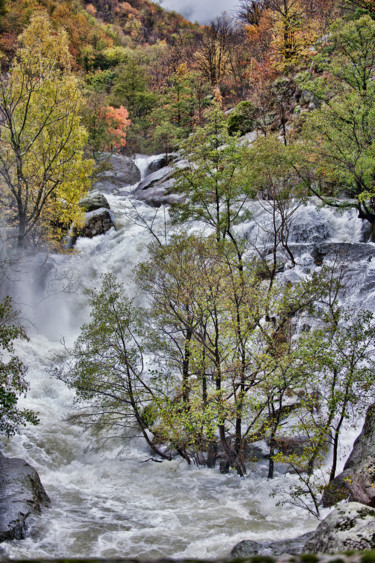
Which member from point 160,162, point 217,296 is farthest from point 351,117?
point 160,162

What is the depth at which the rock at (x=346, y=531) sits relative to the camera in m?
4.48

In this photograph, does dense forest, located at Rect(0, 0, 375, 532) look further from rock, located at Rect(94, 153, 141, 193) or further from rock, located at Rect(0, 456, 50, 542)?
rock, located at Rect(94, 153, 141, 193)

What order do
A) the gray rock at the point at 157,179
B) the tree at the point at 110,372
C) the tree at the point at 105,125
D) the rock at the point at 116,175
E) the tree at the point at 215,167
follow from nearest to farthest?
1. the tree at the point at 110,372
2. the tree at the point at 215,167
3. the gray rock at the point at 157,179
4. the tree at the point at 105,125
5. the rock at the point at 116,175

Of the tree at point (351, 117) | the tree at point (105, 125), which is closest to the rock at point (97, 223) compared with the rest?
the tree at point (105, 125)

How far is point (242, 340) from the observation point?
11.3 meters

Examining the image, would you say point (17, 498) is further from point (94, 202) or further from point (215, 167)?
point (94, 202)

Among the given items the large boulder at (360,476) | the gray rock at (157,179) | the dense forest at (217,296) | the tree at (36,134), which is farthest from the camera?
the gray rock at (157,179)

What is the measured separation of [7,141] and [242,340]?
1134cm

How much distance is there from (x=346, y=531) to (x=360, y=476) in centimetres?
394

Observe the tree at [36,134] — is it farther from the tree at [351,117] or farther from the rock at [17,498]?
the tree at [351,117]

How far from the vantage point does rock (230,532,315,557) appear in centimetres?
627

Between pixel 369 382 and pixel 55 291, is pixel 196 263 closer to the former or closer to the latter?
pixel 369 382

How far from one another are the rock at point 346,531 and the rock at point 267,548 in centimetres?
124

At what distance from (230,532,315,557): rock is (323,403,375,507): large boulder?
5.43 feet
